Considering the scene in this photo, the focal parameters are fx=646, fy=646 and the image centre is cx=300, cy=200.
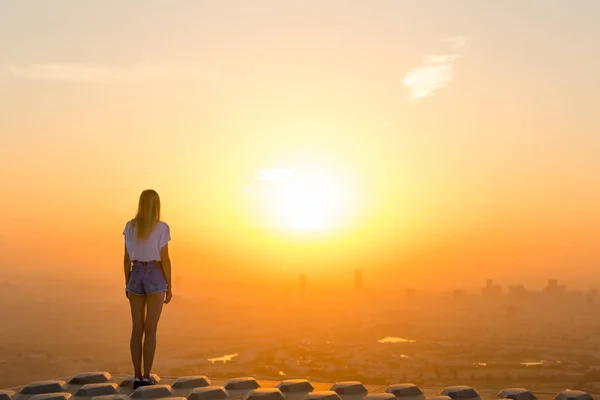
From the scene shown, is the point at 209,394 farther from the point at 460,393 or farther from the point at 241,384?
the point at 460,393

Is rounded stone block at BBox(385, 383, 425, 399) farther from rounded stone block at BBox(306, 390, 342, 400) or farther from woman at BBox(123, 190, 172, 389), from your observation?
woman at BBox(123, 190, 172, 389)

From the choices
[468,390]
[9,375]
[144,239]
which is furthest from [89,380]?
[9,375]

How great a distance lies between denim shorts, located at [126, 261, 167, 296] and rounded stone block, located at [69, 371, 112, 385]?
2856mm

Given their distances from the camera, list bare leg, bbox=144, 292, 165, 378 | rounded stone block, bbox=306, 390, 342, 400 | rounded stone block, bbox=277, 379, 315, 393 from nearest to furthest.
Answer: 1. rounded stone block, bbox=306, 390, 342, 400
2. bare leg, bbox=144, 292, 165, 378
3. rounded stone block, bbox=277, 379, 315, 393

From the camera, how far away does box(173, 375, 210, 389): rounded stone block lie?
12.1 m

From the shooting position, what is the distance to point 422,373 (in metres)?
194

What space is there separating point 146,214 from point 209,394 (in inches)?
128

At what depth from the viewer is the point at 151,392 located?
11.1 metres

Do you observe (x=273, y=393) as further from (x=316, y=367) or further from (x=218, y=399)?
(x=316, y=367)

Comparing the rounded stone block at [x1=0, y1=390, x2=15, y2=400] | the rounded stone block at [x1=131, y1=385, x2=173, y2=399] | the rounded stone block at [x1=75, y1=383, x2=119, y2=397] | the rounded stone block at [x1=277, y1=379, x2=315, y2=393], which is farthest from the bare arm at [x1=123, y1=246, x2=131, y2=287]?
the rounded stone block at [x1=277, y1=379, x2=315, y2=393]

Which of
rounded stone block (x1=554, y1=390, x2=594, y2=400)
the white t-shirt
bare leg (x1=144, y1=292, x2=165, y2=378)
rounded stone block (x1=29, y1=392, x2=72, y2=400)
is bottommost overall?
rounded stone block (x1=554, y1=390, x2=594, y2=400)

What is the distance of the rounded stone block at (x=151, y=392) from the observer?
36.0 feet

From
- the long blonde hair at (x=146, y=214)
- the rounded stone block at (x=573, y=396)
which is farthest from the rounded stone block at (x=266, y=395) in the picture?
the rounded stone block at (x=573, y=396)

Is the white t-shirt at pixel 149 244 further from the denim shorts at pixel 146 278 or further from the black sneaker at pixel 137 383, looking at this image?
the black sneaker at pixel 137 383
